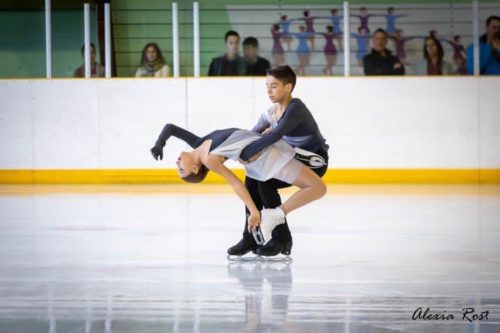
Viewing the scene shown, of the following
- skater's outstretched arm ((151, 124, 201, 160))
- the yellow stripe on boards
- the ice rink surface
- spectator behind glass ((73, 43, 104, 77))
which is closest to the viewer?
the ice rink surface

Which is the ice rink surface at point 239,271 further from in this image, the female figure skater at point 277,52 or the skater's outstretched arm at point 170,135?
the female figure skater at point 277,52

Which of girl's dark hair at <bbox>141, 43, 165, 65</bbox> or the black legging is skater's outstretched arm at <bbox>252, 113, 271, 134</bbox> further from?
girl's dark hair at <bbox>141, 43, 165, 65</bbox>

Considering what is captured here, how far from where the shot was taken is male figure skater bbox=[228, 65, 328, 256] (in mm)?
5203

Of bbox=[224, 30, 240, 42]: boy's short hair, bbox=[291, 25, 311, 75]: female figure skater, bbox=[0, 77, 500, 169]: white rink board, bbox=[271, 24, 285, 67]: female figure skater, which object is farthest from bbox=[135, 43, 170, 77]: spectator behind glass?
bbox=[291, 25, 311, 75]: female figure skater

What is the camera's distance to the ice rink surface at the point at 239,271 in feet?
11.6

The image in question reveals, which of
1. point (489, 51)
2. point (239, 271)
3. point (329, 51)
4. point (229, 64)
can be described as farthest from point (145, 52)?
point (239, 271)

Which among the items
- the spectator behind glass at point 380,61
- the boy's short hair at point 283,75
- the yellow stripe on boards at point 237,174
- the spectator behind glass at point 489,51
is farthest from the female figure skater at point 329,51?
the boy's short hair at point 283,75

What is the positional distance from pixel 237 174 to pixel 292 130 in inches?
275

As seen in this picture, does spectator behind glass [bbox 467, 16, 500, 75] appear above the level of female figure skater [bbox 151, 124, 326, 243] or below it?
above

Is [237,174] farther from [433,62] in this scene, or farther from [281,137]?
[281,137]

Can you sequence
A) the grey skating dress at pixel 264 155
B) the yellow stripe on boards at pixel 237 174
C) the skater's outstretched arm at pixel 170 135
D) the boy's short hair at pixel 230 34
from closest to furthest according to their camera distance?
the skater's outstretched arm at pixel 170 135 → the grey skating dress at pixel 264 155 → the yellow stripe on boards at pixel 237 174 → the boy's short hair at pixel 230 34

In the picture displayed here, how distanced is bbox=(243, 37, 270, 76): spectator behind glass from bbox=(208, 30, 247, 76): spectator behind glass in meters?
0.08

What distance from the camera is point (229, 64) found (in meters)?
12.6

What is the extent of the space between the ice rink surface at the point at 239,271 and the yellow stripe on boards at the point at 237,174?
3.18 m
